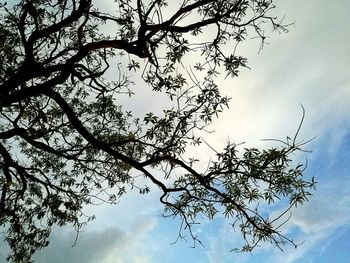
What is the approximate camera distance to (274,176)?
6.79 meters

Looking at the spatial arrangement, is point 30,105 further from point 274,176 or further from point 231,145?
point 274,176

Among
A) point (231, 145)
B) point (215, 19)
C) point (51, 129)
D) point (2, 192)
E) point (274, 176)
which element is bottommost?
point (274, 176)

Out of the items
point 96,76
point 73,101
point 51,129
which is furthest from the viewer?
point 73,101

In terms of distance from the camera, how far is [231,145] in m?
6.92

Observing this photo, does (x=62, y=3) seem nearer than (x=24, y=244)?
Yes

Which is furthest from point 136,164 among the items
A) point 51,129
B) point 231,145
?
point 51,129

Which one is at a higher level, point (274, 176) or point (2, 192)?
point (2, 192)

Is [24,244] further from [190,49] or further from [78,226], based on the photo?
[190,49]

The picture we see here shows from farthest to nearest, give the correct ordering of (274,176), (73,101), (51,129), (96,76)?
(73,101), (51,129), (96,76), (274,176)

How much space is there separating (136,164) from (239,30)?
371cm

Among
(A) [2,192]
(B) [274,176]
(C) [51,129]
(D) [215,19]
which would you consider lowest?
(B) [274,176]

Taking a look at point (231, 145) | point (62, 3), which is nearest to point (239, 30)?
point (231, 145)

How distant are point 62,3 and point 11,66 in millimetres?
1825

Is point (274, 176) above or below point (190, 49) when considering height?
below
